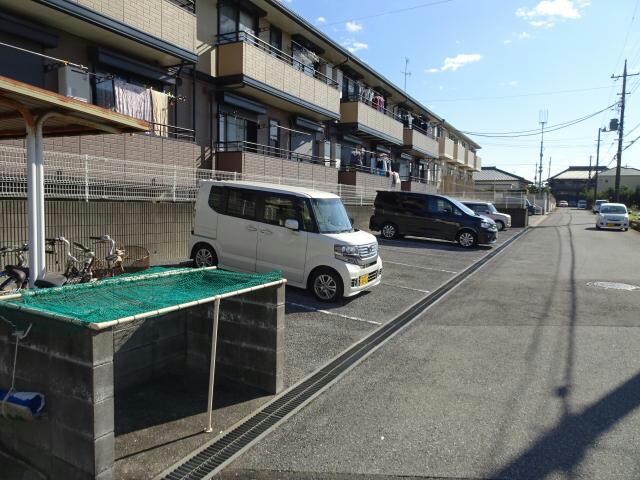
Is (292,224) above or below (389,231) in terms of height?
above

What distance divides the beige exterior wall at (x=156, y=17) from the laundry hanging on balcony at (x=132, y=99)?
1.34 m

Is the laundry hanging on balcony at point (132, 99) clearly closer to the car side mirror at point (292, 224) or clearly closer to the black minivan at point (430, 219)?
the car side mirror at point (292, 224)

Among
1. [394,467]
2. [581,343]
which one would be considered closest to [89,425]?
[394,467]

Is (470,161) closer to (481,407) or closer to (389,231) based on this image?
(389,231)

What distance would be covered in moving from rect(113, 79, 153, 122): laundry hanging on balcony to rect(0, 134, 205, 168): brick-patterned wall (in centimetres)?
93

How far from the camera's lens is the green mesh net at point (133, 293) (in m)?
2.96

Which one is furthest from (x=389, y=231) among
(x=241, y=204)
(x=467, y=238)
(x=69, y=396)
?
(x=69, y=396)

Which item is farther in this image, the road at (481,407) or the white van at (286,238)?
the white van at (286,238)

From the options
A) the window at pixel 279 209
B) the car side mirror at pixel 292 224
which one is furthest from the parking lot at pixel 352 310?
the window at pixel 279 209

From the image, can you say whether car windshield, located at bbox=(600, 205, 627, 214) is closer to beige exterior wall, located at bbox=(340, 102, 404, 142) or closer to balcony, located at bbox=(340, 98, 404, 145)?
balcony, located at bbox=(340, 98, 404, 145)

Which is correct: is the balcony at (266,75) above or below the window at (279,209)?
above

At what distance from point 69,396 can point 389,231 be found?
15374mm

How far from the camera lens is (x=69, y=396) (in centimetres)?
287

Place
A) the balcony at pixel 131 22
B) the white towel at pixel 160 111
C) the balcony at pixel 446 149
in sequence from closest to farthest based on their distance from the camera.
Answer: the balcony at pixel 131 22 < the white towel at pixel 160 111 < the balcony at pixel 446 149
